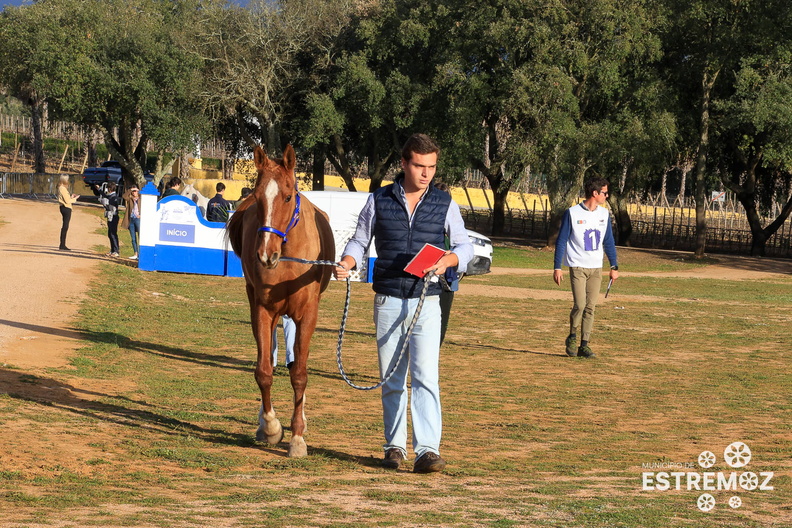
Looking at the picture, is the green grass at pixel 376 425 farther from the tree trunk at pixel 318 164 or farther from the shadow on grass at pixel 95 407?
the tree trunk at pixel 318 164

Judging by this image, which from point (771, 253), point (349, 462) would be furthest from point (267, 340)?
point (771, 253)

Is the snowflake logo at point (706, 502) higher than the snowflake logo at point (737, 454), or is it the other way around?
the snowflake logo at point (706, 502)

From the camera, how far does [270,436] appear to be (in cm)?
748

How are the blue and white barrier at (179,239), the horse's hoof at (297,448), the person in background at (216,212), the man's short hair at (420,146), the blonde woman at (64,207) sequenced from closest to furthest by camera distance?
the man's short hair at (420,146), the horse's hoof at (297,448), the blue and white barrier at (179,239), the person in background at (216,212), the blonde woman at (64,207)

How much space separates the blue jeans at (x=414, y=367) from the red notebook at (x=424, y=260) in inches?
10.3

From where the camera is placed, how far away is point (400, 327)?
6785 mm

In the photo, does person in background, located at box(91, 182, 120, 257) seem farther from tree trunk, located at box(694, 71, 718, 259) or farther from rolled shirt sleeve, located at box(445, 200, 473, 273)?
tree trunk, located at box(694, 71, 718, 259)

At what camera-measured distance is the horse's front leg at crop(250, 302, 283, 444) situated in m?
7.48

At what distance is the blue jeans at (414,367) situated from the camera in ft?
22.1

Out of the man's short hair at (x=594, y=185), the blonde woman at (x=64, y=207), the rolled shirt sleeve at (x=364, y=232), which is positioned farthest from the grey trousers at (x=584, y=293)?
the blonde woman at (x=64, y=207)

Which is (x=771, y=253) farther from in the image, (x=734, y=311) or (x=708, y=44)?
(x=734, y=311)

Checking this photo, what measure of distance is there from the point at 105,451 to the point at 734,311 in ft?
55.4

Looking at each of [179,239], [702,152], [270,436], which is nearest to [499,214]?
[702,152]

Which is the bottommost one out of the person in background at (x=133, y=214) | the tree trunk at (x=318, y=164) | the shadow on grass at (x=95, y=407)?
the shadow on grass at (x=95, y=407)
